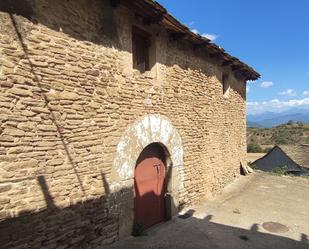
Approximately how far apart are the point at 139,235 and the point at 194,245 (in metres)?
1.13

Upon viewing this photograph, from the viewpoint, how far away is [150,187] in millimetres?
7184

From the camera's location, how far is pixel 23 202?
4.29 meters

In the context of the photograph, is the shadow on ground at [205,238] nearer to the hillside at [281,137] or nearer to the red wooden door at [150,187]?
the red wooden door at [150,187]

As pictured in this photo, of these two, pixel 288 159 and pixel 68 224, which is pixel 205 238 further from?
pixel 288 159

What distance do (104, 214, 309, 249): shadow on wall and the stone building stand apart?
0.44 meters

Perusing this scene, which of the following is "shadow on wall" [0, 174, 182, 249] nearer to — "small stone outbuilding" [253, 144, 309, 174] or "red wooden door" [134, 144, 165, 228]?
"red wooden door" [134, 144, 165, 228]

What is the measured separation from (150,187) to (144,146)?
118cm

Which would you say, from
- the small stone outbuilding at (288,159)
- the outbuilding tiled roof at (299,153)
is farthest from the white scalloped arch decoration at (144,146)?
the outbuilding tiled roof at (299,153)

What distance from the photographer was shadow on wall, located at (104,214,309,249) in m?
6.04

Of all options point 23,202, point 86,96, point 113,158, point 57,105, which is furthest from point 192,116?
point 23,202

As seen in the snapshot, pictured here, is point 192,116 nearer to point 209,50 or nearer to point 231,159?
point 209,50

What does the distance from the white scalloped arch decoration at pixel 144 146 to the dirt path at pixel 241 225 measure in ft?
3.56

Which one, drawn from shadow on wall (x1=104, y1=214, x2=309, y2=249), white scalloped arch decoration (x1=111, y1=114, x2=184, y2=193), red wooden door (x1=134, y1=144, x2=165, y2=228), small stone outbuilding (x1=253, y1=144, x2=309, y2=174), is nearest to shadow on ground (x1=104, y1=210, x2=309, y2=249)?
shadow on wall (x1=104, y1=214, x2=309, y2=249)

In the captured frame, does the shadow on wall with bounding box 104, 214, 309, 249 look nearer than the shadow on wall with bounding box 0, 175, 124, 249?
No
